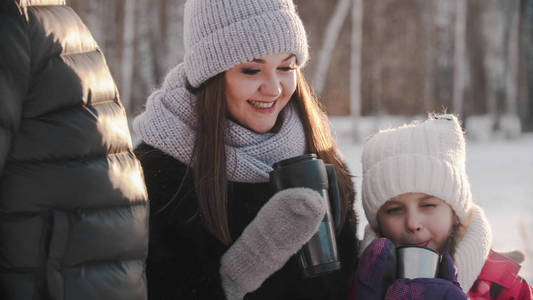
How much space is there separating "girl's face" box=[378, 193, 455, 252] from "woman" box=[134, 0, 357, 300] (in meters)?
0.28

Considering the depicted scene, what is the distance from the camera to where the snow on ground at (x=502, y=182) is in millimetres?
4379

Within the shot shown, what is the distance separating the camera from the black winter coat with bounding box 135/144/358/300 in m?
1.93

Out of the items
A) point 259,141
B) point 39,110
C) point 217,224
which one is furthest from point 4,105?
point 259,141

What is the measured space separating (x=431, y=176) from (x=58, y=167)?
143cm

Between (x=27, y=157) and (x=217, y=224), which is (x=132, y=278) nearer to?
(x=27, y=157)

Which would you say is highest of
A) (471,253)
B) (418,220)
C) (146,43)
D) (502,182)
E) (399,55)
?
(146,43)

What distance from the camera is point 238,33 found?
1964mm

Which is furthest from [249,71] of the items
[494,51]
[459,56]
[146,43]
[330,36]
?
[494,51]

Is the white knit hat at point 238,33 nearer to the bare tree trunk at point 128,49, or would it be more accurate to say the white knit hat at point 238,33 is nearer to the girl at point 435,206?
the girl at point 435,206

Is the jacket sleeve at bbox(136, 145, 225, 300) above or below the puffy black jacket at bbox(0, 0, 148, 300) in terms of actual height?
below

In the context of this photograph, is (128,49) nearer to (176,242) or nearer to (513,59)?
(513,59)

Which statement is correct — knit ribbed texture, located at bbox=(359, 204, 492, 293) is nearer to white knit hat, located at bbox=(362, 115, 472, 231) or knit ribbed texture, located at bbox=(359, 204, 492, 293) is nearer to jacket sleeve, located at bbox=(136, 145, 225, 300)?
white knit hat, located at bbox=(362, 115, 472, 231)

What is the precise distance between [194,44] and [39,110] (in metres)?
1.01

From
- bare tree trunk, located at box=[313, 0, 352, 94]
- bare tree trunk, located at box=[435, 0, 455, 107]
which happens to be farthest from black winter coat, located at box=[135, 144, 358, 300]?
bare tree trunk, located at box=[435, 0, 455, 107]
